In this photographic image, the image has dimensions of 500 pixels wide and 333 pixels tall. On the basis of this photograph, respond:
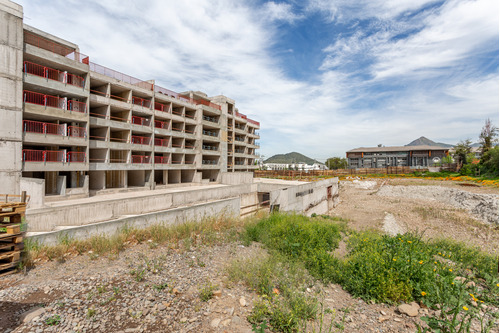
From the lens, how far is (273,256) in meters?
9.02

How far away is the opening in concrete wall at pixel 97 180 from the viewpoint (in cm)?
2384

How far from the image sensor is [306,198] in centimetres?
2469

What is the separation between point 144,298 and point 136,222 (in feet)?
23.6

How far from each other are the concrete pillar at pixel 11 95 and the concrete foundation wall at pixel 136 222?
11.1 metres

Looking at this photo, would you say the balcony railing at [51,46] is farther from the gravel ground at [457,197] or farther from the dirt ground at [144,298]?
the gravel ground at [457,197]

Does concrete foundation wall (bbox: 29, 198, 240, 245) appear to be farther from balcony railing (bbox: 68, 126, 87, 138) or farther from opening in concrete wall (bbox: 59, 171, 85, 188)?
balcony railing (bbox: 68, 126, 87, 138)

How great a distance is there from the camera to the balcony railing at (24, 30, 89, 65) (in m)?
20.7

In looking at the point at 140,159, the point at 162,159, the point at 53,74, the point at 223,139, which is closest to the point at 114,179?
the point at 140,159

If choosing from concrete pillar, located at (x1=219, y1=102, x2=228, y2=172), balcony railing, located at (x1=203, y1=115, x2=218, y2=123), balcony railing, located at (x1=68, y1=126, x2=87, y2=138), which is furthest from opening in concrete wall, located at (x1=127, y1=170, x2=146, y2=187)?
balcony railing, located at (x1=203, y1=115, x2=218, y2=123)

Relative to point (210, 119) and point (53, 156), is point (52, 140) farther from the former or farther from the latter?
point (210, 119)

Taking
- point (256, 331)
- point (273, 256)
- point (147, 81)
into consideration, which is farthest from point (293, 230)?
point (147, 81)

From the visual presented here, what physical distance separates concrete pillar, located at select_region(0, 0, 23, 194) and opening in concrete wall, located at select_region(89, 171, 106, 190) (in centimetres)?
691

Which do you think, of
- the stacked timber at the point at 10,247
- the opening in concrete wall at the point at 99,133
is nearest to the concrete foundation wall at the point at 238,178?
the opening in concrete wall at the point at 99,133

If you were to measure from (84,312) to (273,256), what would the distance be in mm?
5963
